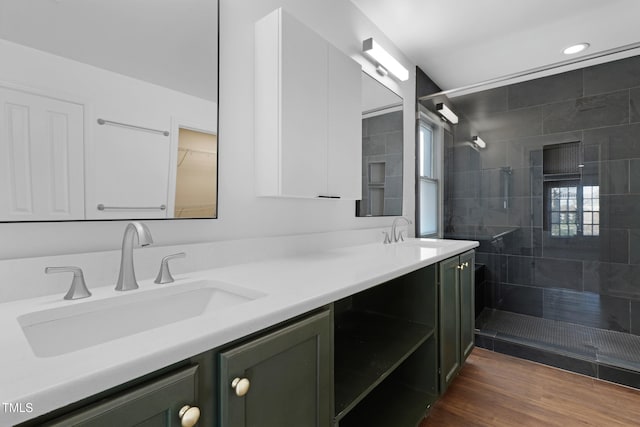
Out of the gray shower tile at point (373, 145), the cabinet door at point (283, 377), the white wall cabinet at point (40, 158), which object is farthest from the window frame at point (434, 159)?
the white wall cabinet at point (40, 158)

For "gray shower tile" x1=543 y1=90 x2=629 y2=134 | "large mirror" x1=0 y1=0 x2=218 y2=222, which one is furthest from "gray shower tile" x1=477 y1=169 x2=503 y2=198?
"large mirror" x1=0 y1=0 x2=218 y2=222

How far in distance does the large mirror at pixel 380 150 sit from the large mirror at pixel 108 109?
3.83ft

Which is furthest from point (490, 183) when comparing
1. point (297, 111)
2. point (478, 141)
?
point (297, 111)

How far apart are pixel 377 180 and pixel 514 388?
1.61 meters

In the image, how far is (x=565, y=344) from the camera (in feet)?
7.99

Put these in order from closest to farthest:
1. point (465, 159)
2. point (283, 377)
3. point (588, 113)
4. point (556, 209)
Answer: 1. point (283, 377)
2. point (588, 113)
3. point (556, 209)
4. point (465, 159)

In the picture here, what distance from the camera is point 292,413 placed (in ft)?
2.68

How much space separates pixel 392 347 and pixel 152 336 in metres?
1.19

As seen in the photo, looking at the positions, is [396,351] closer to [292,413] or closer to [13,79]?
[292,413]

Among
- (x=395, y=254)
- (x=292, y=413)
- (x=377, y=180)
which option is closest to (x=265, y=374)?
(x=292, y=413)

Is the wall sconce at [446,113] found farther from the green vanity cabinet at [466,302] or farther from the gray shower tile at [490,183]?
the green vanity cabinet at [466,302]

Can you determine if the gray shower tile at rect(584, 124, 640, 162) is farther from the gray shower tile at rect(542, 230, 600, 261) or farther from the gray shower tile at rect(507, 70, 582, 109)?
the gray shower tile at rect(542, 230, 600, 261)

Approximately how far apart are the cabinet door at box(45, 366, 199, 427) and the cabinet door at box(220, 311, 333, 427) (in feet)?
0.27

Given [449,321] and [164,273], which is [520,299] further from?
[164,273]
